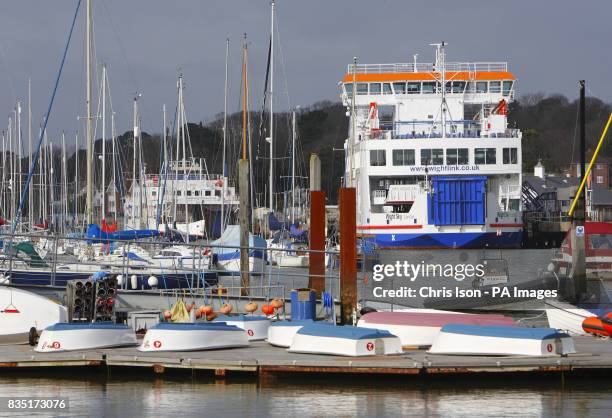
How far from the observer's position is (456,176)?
53281 millimetres

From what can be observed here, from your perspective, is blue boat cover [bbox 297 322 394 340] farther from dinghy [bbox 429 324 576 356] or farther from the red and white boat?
the red and white boat

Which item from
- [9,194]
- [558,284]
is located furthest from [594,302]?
[9,194]

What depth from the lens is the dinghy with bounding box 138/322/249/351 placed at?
61.5ft

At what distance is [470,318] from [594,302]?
7.50 m

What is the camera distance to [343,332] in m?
18.1

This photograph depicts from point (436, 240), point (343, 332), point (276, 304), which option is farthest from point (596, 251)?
point (436, 240)

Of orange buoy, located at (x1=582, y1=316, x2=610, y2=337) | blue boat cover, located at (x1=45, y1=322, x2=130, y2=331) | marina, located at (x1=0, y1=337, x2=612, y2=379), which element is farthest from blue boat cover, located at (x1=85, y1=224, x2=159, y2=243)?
orange buoy, located at (x1=582, y1=316, x2=610, y2=337)

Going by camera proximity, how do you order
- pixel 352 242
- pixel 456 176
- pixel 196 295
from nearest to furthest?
pixel 352 242 → pixel 196 295 → pixel 456 176

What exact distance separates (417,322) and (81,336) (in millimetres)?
6191

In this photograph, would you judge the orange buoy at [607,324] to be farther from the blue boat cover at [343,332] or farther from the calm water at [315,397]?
the blue boat cover at [343,332]

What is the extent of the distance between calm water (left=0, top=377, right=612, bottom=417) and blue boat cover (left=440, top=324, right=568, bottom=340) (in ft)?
2.64

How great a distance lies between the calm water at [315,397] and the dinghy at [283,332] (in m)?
1.60

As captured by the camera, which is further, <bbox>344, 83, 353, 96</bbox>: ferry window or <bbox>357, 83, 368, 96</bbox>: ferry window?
<bbox>344, 83, 353, 96</bbox>: ferry window

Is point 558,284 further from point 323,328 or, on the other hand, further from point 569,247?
point 323,328
